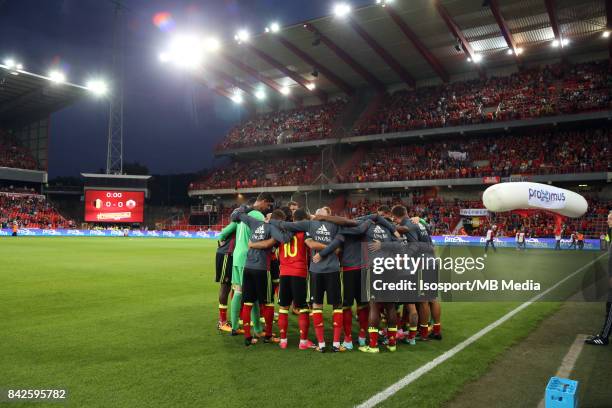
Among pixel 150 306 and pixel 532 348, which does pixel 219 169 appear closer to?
pixel 150 306

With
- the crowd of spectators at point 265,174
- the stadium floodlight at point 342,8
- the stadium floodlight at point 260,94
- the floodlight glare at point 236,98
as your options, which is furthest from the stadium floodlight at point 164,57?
the stadium floodlight at point 342,8

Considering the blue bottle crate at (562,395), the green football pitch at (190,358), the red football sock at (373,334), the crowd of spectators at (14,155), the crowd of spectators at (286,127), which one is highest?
the crowd of spectators at (286,127)

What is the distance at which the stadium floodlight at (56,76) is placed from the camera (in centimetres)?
4500

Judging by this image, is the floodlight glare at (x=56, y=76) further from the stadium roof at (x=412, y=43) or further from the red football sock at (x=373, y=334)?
the red football sock at (x=373, y=334)

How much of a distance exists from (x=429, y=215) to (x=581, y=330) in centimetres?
3132

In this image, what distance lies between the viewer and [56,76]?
45.0 m

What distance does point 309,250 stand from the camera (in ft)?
22.3

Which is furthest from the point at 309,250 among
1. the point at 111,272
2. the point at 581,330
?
the point at 111,272

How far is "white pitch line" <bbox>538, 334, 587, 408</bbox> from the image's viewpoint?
5.31 meters

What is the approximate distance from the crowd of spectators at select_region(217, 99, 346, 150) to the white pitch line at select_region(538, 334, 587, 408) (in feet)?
135

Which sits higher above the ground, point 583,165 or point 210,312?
point 583,165

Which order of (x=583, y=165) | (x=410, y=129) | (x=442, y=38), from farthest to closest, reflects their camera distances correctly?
(x=410, y=129), (x=442, y=38), (x=583, y=165)

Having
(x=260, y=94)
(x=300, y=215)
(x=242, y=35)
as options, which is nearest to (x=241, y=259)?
(x=300, y=215)

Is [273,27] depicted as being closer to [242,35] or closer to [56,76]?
[242,35]
